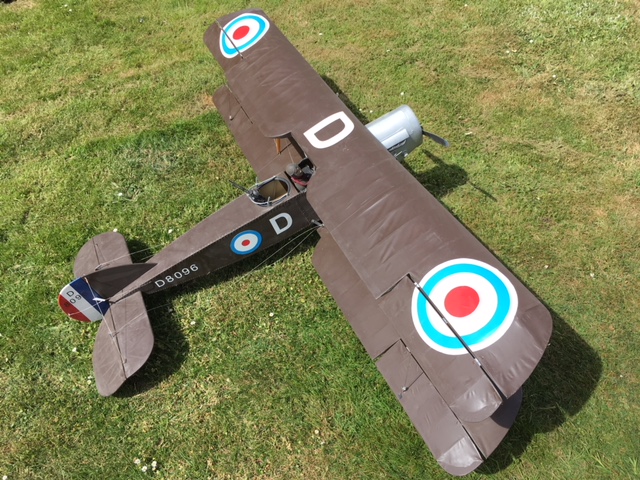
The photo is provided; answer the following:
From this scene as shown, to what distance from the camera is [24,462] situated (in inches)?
196

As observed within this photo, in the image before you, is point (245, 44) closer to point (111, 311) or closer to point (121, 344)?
point (111, 311)

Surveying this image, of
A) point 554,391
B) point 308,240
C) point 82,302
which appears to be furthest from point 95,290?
point 554,391

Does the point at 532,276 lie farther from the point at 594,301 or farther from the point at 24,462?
the point at 24,462

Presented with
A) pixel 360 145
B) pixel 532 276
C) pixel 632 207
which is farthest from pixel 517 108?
pixel 360 145

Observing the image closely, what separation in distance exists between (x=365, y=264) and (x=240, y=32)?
14.6ft

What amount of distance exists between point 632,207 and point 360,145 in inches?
178

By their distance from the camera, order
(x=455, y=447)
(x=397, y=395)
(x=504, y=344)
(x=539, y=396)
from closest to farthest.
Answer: (x=504, y=344), (x=455, y=447), (x=397, y=395), (x=539, y=396)

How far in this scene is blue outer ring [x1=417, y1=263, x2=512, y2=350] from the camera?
12.7 ft

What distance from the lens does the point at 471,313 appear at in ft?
13.0

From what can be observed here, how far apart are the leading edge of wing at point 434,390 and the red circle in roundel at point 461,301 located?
16.1 inches

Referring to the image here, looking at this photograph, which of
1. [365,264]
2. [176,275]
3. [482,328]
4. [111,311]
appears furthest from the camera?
[176,275]

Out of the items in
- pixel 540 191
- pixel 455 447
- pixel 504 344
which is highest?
pixel 504 344

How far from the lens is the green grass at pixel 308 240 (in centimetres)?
504

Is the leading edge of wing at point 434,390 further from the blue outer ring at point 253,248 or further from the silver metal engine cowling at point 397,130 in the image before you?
the silver metal engine cowling at point 397,130
